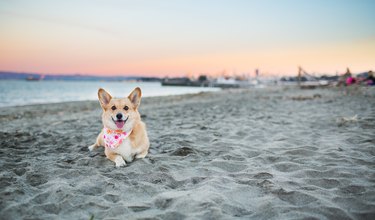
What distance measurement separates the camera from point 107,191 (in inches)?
113

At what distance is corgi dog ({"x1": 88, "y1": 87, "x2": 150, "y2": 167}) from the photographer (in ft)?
12.3

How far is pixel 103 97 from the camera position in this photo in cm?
391

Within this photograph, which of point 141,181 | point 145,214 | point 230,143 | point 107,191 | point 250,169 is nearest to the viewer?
point 145,214

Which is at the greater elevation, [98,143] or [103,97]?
[103,97]

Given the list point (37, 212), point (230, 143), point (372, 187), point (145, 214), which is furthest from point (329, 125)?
point (37, 212)

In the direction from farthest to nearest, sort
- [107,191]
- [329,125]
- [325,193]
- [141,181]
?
1. [329,125]
2. [141,181]
3. [107,191]
4. [325,193]

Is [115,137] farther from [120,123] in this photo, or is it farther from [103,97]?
[103,97]

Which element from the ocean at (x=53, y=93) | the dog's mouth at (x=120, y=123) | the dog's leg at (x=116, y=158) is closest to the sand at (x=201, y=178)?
the dog's leg at (x=116, y=158)

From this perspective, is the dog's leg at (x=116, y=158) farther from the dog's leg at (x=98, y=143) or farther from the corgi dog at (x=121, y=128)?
the dog's leg at (x=98, y=143)

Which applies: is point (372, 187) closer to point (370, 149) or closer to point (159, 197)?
point (370, 149)

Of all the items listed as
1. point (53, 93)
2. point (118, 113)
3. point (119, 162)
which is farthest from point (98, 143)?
point (53, 93)

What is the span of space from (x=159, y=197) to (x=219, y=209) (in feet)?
2.31

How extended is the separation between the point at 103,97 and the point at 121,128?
607 mm

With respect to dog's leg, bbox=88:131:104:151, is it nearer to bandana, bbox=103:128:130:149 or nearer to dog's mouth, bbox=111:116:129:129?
bandana, bbox=103:128:130:149
